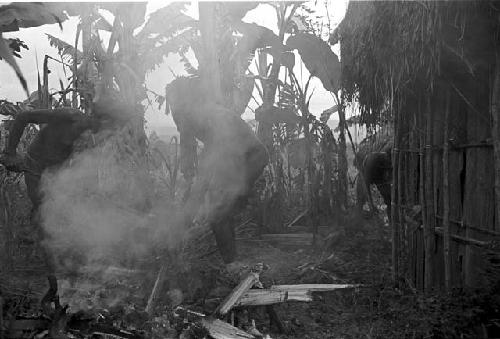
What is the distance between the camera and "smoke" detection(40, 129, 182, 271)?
6148mm

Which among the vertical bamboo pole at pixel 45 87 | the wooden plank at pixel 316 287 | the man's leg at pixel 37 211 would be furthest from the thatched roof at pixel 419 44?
the vertical bamboo pole at pixel 45 87

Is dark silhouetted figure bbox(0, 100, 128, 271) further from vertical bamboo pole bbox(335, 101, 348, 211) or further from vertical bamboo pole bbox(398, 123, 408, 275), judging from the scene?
vertical bamboo pole bbox(335, 101, 348, 211)

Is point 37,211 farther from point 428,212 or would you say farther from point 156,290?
point 428,212

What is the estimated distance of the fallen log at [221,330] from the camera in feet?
14.1

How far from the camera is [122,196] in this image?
24.8ft

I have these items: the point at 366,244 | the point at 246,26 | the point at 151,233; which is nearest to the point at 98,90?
the point at 246,26

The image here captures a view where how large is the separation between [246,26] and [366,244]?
4608 mm

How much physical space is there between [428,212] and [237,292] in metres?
2.19

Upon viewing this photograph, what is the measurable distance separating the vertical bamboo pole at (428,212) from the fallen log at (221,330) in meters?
2.07

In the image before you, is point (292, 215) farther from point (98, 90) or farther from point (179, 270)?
point (179, 270)

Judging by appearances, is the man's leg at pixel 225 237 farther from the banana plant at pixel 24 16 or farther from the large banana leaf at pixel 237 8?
the large banana leaf at pixel 237 8

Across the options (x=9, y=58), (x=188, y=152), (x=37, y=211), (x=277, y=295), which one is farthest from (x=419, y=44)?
(x=37, y=211)

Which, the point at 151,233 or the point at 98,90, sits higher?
the point at 98,90

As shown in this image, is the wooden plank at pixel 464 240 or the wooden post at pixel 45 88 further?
the wooden post at pixel 45 88
